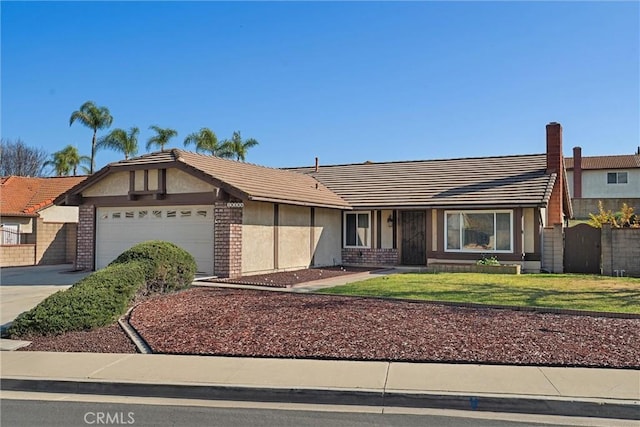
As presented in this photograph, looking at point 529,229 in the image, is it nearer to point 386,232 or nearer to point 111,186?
point 386,232

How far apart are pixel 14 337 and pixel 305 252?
12401mm

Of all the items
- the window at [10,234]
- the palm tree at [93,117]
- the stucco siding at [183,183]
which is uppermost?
the palm tree at [93,117]

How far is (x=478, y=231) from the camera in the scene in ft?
66.9

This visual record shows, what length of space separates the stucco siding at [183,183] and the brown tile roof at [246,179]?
43cm

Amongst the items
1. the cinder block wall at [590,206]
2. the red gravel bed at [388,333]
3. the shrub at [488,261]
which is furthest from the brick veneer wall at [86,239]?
the cinder block wall at [590,206]

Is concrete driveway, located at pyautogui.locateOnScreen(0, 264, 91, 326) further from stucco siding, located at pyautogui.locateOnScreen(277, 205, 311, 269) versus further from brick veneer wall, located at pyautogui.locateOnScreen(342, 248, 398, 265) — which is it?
brick veneer wall, located at pyautogui.locateOnScreen(342, 248, 398, 265)

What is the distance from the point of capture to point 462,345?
7777mm

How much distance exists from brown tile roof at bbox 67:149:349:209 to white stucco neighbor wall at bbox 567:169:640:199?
3063 centimetres

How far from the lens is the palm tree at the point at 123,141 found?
4453cm

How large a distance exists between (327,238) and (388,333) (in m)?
13.7

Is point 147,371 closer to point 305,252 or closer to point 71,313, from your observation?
point 71,313

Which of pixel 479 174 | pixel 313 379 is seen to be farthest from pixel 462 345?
pixel 479 174

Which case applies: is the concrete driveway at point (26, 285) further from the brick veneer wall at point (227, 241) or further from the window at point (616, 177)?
the window at point (616, 177)

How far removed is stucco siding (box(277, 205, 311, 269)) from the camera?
19.0 metres
